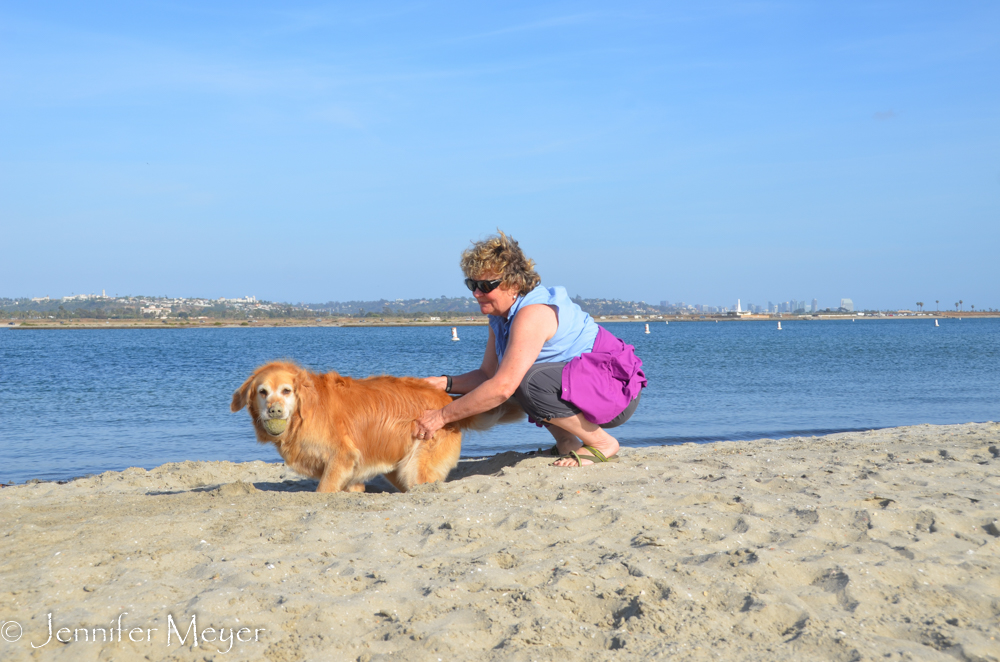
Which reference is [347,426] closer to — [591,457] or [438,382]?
[438,382]

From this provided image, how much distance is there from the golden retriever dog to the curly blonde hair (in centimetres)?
94

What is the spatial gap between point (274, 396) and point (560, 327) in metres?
1.87

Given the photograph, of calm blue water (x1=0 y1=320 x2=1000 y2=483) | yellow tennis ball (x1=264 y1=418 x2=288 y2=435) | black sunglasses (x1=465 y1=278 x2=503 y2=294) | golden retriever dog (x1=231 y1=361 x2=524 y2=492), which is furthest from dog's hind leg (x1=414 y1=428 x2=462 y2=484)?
calm blue water (x1=0 y1=320 x2=1000 y2=483)

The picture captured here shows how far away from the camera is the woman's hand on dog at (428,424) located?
14.7 feet

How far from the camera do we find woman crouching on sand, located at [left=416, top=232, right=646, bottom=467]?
4.28m

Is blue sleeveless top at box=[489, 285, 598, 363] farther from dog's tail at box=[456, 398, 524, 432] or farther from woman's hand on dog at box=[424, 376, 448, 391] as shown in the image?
woman's hand on dog at box=[424, 376, 448, 391]

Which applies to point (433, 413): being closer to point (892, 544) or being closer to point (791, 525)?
point (791, 525)

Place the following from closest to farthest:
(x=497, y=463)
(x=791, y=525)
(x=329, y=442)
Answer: (x=791, y=525)
(x=329, y=442)
(x=497, y=463)

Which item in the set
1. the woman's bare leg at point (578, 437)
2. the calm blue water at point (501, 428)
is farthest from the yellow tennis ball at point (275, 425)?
the calm blue water at point (501, 428)

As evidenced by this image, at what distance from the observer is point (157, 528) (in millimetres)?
3312

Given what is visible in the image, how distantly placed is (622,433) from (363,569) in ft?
22.5

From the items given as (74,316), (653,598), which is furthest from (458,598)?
(74,316)

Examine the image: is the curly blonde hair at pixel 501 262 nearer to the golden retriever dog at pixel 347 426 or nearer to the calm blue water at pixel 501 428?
the golden retriever dog at pixel 347 426

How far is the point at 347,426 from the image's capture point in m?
4.50
